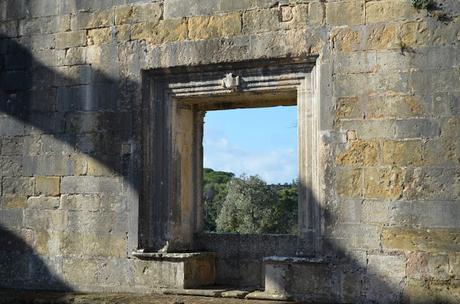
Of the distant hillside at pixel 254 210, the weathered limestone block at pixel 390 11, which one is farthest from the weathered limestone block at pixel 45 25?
the distant hillside at pixel 254 210

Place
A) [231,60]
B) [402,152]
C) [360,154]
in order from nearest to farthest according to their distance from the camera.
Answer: [402,152] < [360,154] < [231,60]

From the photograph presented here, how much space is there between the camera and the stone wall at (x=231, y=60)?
6070 millimetres

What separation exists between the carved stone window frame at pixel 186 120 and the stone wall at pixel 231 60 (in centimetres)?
13

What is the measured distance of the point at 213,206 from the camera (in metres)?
Answer: 22.7

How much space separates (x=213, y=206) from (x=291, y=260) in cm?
1638

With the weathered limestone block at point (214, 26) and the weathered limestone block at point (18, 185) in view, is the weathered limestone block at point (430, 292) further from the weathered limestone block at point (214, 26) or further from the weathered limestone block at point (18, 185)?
the weathered limestone block at point (18, 185)

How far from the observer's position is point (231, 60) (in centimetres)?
687

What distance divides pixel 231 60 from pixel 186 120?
975mm

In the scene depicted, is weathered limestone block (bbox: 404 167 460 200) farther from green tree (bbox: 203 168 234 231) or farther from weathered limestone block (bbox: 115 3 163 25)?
green tree (bbox: 203 168 234 231)

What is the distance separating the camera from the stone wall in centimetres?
607

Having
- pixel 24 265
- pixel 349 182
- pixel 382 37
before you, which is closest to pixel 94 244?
pixel 24 265

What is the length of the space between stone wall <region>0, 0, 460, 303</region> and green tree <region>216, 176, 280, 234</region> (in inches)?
412

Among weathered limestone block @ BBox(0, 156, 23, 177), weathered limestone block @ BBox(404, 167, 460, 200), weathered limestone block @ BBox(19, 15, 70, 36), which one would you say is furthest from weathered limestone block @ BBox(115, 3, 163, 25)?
weathered limestone block @ BBox(404, 167, 460, 200)

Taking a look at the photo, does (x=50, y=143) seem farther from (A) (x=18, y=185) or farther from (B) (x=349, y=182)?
(B) (x=349, y=182)
